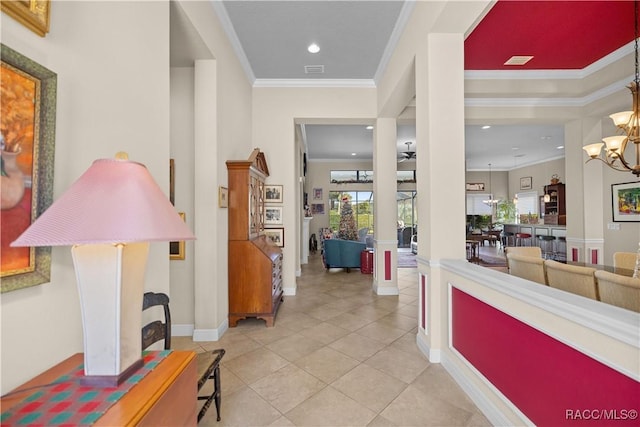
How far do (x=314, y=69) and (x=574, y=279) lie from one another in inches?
154

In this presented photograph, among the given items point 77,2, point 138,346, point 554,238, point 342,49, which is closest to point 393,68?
point 342,49

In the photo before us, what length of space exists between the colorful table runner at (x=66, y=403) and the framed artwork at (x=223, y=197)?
2.12m

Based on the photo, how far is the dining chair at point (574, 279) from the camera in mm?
1760

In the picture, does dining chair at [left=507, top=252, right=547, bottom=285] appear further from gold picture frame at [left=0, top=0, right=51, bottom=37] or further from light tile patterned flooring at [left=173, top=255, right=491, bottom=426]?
gold picture frame at [left=0, top=0, right=51, bottom=37]

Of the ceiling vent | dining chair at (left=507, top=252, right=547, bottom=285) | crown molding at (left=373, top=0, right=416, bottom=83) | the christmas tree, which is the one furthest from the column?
the christmas tree

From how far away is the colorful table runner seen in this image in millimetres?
749

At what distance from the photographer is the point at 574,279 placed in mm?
1878

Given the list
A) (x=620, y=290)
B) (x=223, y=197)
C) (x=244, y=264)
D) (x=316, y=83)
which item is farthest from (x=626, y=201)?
(x=223, y=197)

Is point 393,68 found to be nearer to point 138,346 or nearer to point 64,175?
point 64,175

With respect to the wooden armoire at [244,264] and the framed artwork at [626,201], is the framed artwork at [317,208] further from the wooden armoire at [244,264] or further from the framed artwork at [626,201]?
the framed artwork at [626,201]

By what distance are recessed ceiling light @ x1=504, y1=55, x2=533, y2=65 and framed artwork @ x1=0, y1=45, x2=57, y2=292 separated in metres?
4.70

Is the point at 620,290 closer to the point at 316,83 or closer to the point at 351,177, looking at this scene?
the point at 316,83

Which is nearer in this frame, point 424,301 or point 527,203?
point 424,301

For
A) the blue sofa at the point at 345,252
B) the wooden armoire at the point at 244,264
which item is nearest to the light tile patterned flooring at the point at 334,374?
the wooden armoire at the point at 244,264
